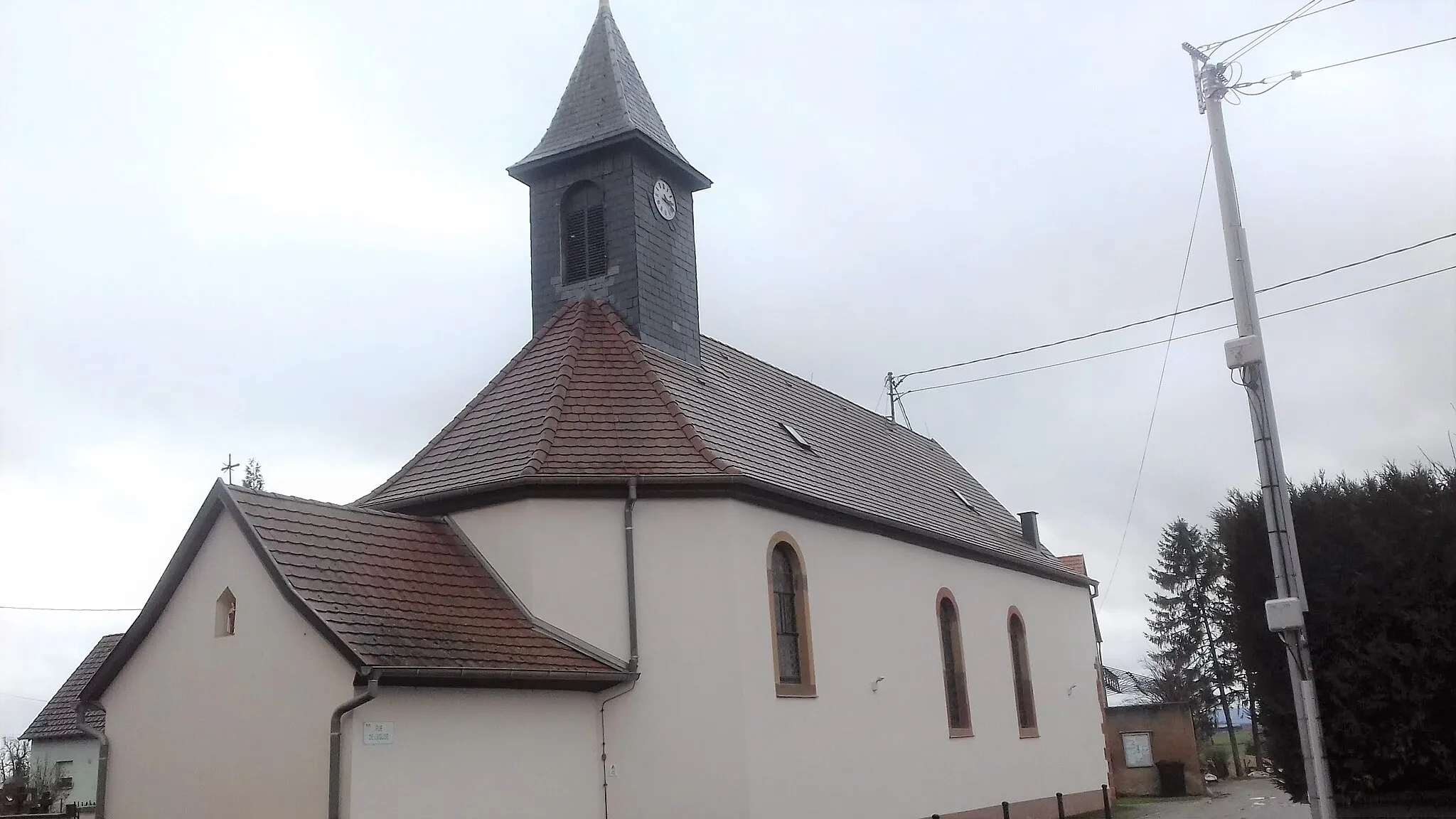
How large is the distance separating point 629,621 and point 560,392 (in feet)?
10.6

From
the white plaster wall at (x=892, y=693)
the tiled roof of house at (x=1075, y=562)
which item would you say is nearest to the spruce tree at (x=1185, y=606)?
the tiled roof of house at (x=1075, y=562)

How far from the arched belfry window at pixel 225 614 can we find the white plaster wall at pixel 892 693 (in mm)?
5541

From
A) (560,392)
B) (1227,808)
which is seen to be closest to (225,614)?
(560,392)

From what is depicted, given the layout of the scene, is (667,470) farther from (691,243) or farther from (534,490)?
(691,243)

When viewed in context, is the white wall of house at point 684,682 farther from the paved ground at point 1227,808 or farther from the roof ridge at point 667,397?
the paved ground at point 1227,808

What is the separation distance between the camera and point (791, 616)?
618 inches

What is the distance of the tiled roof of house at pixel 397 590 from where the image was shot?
38.0 feet

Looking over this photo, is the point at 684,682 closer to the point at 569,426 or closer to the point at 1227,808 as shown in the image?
the point at 569,426

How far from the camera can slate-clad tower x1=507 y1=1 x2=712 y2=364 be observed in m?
17.7

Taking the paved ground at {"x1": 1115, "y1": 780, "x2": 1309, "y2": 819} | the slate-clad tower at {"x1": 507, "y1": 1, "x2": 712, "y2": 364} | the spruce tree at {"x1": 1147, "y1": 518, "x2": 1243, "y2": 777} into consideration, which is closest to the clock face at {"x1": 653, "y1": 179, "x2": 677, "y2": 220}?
the slate-clad tower at {"x1": 507, "y1": 1, "x2": 712, "y2": 364}

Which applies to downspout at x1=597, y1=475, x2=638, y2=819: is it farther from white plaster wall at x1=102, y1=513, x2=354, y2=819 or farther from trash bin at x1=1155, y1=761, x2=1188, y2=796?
trash bin at x1=1155, y1=761, x2=1188, y2=796

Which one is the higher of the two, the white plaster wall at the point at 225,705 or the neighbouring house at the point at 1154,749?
the white plaster wall at the point at 225,705

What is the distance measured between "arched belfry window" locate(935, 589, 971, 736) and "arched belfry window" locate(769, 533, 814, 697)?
435cm

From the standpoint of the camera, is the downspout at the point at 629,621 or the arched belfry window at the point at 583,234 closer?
the downspout at the point at 629,621
